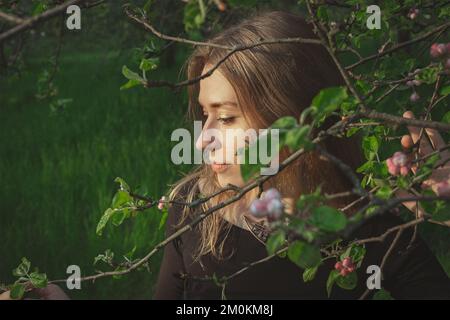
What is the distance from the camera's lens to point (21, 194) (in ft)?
15.6

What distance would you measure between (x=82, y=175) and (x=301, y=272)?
3102 millimetres

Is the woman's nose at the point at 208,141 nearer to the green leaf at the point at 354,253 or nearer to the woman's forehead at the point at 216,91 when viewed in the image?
the woman's forehead at the point at 216,91

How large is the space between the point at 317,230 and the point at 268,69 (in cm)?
132

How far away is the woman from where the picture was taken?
218 cm

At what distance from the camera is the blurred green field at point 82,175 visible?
3.82 metres

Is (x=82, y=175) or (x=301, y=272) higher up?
(x=82, y=175)

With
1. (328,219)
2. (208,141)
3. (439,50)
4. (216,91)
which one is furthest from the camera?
(216,91)

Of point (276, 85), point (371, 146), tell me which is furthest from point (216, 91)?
point (371, 146)

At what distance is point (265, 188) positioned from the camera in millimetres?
2326

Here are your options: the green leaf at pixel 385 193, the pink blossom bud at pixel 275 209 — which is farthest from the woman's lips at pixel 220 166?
the pink blossom bud at pixel 275 209

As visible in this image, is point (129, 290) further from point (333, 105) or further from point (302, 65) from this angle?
point (333, 105)

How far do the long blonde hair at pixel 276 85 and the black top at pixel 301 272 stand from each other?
62mm

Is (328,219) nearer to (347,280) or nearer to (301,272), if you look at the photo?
(347,280)

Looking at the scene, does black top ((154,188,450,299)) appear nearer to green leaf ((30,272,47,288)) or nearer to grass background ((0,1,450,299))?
grass background ((0,1,450,299))
